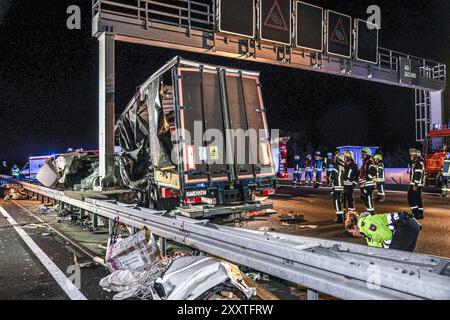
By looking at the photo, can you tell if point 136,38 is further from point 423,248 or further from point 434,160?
point 434,160

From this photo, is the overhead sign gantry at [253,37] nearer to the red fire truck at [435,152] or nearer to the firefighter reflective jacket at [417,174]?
the red fire truck at [435,152]

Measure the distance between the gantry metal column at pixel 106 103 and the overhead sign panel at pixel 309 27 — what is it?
21.5 ft

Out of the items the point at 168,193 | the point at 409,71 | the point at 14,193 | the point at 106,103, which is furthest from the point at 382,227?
the point at 409,71

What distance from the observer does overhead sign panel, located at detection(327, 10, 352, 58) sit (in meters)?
14.4

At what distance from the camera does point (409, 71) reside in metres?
17.6

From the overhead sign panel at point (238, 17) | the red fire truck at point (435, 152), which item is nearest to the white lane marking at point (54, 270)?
the overhead sign panel at point (238, 17)

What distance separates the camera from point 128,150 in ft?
32.2

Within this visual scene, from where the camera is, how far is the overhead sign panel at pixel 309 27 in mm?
13516

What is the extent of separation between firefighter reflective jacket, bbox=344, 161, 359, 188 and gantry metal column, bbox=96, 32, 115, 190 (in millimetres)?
5874

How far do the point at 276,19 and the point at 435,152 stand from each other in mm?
9568

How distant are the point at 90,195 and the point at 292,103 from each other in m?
48.7

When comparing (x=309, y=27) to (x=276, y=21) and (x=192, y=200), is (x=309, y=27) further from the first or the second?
(x=192, y=200)

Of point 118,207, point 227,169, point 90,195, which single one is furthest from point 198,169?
point 90,195

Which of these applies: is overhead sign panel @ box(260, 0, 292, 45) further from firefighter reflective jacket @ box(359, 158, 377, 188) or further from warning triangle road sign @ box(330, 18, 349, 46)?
firefighter reflective jacket @ box(359, 158, 377, 188)
